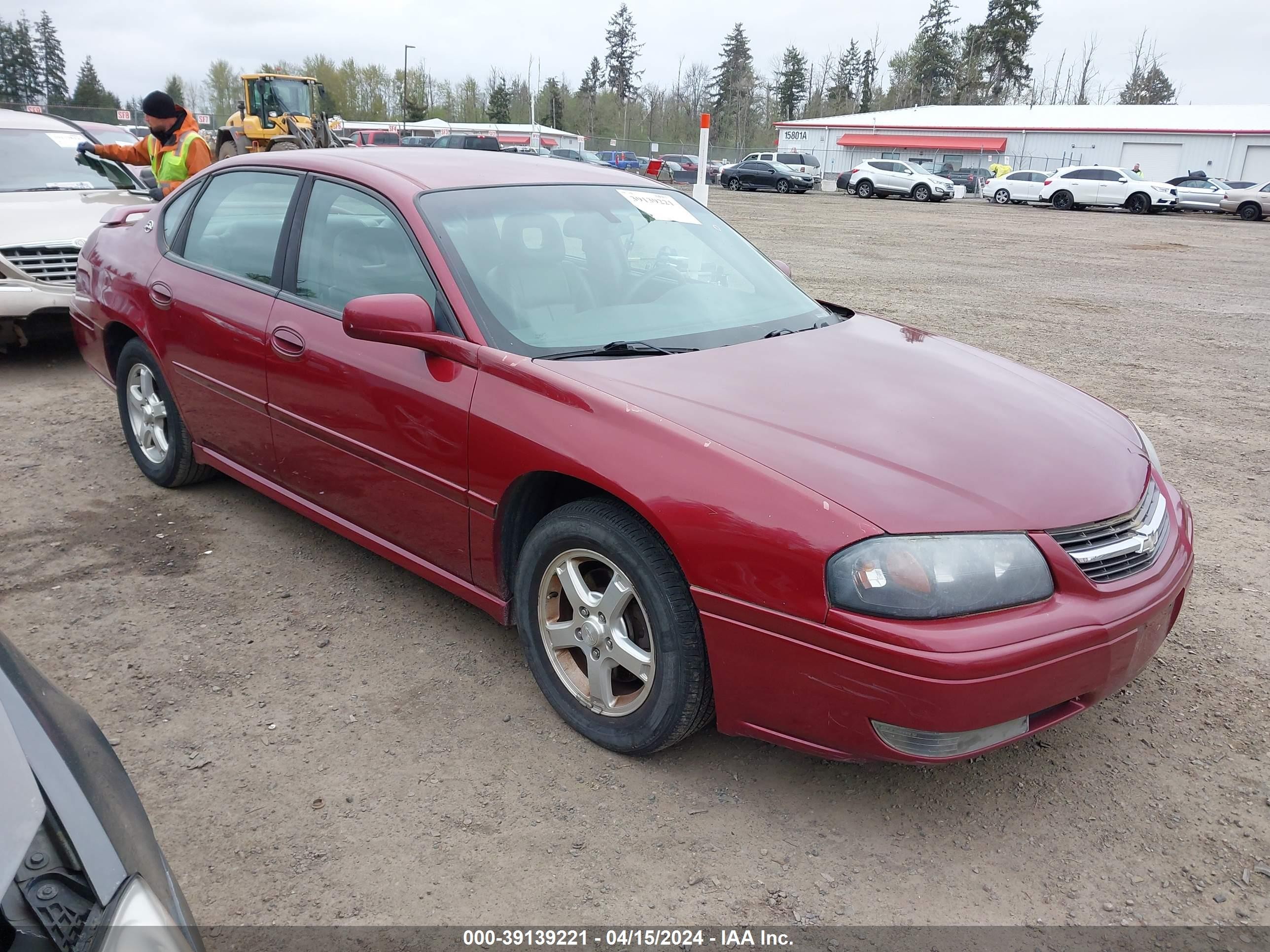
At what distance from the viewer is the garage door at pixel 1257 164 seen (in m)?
43.4

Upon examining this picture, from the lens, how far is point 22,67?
3497 inches

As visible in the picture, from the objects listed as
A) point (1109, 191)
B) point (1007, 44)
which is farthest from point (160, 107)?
point (1007, 44)

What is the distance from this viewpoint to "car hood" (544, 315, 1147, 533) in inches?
90.6

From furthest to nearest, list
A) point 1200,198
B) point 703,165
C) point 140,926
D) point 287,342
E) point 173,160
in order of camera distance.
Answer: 1. point 1200,198
2. point 703,165
3. point 173,160
4. point 287,342
5. point 140,926

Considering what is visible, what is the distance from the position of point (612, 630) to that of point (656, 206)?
1868 mm

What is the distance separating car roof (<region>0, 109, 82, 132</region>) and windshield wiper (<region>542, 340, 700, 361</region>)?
24.7ft

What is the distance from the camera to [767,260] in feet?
12.9

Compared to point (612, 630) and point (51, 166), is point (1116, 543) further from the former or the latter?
point (51, 166)

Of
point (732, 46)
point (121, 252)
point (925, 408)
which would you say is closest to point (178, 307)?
point (121, 252)

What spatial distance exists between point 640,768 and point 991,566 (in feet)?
3.75

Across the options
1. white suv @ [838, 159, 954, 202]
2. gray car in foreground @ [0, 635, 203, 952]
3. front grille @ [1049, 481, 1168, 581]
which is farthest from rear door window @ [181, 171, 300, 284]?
white suv @ [838, 159, 954, 202]

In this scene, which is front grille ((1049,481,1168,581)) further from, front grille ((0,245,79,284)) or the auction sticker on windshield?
front grille ((0,245,79,284))

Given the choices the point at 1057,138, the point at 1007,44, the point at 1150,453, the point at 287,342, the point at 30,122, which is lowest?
the point at 1150,453

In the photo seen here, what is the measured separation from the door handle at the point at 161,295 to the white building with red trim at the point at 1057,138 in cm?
4989
